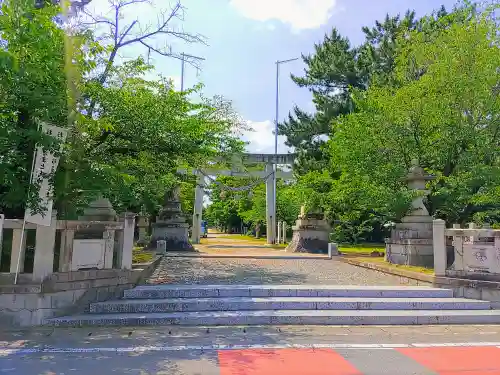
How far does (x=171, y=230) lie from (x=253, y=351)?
1636 centimetres

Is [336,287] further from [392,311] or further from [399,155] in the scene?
Answer: [399,155]

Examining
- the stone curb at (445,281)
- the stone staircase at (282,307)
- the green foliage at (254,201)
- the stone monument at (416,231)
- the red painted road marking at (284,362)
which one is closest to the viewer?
the red painted road marking at (284,362)

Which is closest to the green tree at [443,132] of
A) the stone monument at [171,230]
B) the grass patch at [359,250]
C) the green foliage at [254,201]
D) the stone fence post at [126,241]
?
the green foliage at [254,201]

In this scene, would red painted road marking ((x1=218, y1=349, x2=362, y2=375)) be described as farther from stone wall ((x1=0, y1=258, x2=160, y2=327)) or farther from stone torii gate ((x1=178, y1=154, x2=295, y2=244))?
stone torii gate ((x1=178, y1=154, x2=295, y2=244))

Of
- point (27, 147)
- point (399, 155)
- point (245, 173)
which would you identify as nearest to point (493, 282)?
point (399, 155)

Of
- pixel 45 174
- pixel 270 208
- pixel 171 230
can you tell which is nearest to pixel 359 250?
pixel 270 208

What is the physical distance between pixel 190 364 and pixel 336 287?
5.03m

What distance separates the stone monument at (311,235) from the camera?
21.6m

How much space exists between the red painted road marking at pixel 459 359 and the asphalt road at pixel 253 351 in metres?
0.01

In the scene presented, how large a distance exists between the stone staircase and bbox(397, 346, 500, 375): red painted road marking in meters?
1.69

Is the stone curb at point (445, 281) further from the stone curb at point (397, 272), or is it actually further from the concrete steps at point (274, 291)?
the concrete steps at point (274, 291)

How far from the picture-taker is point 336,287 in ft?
30.9

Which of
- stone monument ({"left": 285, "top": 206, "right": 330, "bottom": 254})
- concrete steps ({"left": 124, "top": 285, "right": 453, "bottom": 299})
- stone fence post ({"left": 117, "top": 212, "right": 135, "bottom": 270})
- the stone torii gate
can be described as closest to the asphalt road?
concrete steps ({"left": 124, "top": 285, "right": 453, "bottom": 299})

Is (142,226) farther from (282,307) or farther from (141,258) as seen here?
(282,307)
